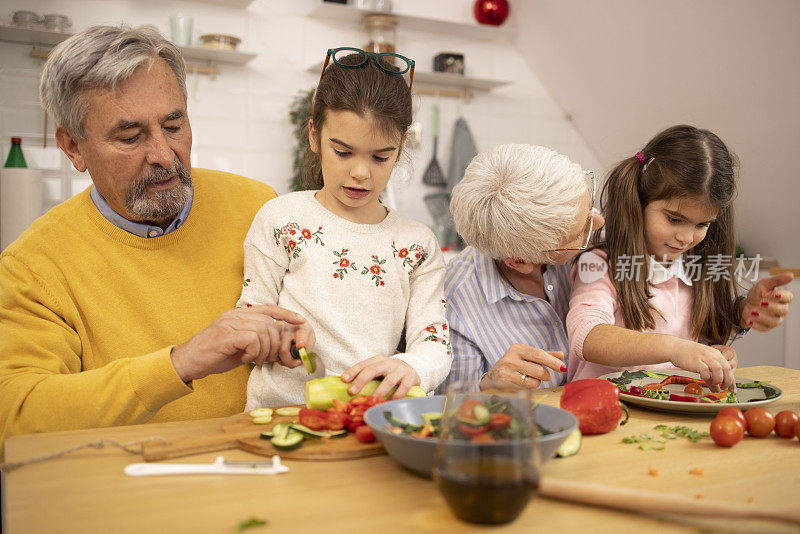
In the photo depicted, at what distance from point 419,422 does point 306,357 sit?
1.00 ft

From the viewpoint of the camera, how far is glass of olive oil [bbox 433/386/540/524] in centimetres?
74

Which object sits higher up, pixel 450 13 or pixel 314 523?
pixel 450 13

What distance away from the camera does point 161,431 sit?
117 cm

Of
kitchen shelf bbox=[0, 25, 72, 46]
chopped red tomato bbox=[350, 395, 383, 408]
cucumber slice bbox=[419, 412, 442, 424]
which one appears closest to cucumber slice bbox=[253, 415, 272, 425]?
chopped red tomato bbox=[350, 395, 383, 408]

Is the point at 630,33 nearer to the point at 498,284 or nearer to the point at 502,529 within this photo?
the point at 498,284

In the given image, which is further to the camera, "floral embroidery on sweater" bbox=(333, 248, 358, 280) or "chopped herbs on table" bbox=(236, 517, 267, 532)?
"floral embroidery on sweater" bbox=(333, 248, 358, 280)

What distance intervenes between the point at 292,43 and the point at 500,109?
4.99ft

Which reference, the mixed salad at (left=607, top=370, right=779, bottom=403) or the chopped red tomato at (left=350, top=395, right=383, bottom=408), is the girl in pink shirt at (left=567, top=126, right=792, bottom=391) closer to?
the mixed salad at (left=607, top=370, right=779, bottom=403)

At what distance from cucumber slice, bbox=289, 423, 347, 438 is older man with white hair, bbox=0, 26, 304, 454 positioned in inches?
9.8

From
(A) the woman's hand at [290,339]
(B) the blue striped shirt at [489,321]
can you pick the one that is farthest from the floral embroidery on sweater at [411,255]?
(A) the woman's hand at [290,339]

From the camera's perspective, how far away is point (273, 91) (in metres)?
4.13

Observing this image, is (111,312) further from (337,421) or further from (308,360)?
(337,421)

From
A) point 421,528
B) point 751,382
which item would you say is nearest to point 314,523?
point 421,528

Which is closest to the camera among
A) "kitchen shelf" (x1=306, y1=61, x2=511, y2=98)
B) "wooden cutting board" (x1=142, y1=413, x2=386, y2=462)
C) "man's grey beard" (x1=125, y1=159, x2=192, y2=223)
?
"wooden cutting board" (x1=142, y1=413, x2=386, y2=462)
